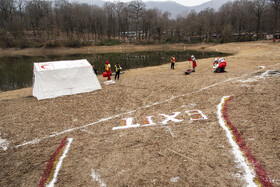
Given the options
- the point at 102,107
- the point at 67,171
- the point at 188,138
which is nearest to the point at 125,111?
the point at 102,107

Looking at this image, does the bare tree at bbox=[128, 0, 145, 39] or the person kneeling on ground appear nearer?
the person kneeling on ground

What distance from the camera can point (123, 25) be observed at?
10581cm

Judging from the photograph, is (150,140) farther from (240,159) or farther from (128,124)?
(240,159)

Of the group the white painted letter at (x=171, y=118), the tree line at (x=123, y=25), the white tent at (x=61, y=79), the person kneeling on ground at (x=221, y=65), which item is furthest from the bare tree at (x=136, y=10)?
the white painted letter at (x=171, y=118)

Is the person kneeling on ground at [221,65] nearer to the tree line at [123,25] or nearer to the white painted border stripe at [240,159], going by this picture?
the white painted border stripe at [240,159]

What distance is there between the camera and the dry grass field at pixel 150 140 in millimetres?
5266

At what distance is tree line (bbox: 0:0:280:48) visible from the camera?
7925cm

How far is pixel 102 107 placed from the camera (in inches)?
447

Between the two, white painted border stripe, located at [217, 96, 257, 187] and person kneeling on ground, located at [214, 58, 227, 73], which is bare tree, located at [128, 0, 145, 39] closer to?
person kneeling on ground, located at [214, 58, 227, 73]

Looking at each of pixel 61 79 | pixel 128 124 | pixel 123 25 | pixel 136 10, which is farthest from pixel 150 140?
pixel 136 10

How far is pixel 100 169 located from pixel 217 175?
3.21m

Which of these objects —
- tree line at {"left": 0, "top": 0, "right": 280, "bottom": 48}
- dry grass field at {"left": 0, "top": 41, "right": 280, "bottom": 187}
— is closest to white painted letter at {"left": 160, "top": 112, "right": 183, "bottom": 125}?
dry grass field at {"left": 0, "top": 41, "right": 280, "bottom": 187}

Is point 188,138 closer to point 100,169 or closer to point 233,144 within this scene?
point 233,144

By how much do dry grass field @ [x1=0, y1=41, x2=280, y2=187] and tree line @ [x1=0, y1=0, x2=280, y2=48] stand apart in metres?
74.0
